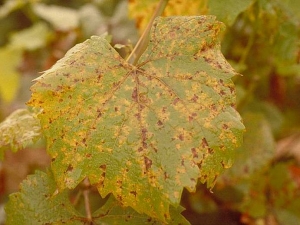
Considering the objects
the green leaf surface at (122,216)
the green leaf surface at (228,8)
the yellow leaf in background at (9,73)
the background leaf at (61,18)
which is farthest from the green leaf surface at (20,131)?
the yellow leaf in background at (9,73)

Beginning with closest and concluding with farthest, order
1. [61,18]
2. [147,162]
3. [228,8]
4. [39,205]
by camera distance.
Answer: [147,162] → [39,205] → [228,8] → [61,18]

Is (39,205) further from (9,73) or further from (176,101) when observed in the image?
(9,73)

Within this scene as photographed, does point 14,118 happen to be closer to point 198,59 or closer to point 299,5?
point 198,59

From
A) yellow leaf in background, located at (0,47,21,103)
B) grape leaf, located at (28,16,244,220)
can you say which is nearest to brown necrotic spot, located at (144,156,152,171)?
grape leaf, located at (28,16,244,220)

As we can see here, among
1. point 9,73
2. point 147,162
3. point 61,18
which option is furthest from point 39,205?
point 9,73

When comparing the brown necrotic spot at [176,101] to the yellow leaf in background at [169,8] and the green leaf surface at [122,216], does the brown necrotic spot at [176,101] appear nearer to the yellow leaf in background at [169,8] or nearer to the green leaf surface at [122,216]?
the green leaf surface at [122,216]

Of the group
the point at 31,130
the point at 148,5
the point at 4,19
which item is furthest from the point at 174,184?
the point at 4,19
